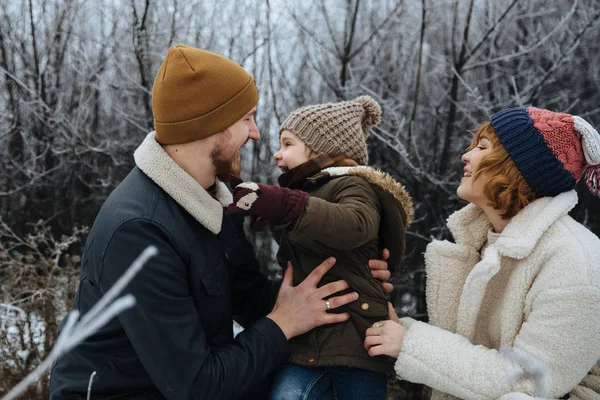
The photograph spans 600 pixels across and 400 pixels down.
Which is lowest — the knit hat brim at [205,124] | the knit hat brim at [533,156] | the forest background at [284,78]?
the forest background at [284,78]

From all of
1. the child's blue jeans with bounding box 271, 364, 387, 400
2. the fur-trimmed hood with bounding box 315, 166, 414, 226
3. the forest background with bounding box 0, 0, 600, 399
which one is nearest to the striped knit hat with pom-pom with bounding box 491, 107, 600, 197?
the fur-trimmed hood with bounding box 315, 166, 414, 226

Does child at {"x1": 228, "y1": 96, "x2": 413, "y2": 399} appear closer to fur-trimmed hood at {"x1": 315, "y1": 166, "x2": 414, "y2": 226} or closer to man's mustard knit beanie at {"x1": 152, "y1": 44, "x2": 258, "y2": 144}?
fur-trimmed hood at {"x1": 315, "y1": 166, "x2": 414, "y2": 226}

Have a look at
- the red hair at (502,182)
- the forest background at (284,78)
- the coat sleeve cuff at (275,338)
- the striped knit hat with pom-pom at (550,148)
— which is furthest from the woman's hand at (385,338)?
the forest background at (284,78)

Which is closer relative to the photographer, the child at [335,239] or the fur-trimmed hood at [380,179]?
the child at [335,239]

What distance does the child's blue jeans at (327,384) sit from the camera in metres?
1.93

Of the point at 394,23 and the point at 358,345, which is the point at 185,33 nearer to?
the point at 394,23

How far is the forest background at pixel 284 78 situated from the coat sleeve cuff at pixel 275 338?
2887mm

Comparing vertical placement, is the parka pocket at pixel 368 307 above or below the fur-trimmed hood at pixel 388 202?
below

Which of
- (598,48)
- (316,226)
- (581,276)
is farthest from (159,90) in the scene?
(598,48)

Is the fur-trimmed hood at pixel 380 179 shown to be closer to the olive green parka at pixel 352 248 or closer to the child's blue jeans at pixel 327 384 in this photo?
the olive green parka at pixel 352 248

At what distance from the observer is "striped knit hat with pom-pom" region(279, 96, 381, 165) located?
2246 mm

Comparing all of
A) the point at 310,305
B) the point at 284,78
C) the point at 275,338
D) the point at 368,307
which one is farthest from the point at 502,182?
the point at 284,78

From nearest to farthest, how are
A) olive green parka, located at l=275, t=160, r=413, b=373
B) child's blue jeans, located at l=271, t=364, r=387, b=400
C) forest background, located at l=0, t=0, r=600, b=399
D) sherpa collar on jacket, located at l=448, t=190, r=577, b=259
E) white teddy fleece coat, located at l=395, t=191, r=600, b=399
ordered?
white teddy fleece coat, located at l=395, t=191, r=600, b=399 → sherpa collar on jacket, located at l=448, t=190, r=577, b=259 → olive green parka, located at l=275, t=160, r=413, b=373 → child's blue jeans, located at l=271, t=364, r=387, b=400 → forest background, located at l=0, t=0, r=600, b=399

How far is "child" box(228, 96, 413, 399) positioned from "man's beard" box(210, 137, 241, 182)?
26 centimetres
